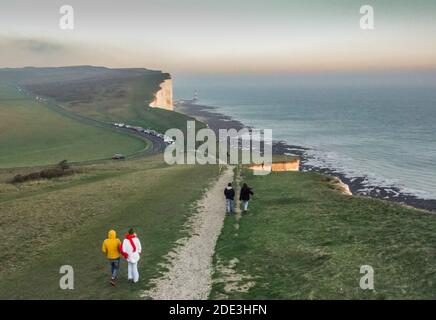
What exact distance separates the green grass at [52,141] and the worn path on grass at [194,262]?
5064 cm

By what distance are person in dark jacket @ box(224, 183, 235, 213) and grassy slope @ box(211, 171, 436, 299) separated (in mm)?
1326

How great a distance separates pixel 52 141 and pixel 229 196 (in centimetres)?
7719

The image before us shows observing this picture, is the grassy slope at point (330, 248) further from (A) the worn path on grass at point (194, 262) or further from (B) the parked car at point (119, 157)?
(B) the parked car at point (119, 157)

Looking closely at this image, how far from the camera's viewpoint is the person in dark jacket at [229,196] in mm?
28784

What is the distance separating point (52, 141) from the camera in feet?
314

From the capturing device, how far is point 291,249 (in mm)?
22078

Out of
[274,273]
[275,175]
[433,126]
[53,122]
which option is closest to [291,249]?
[274,273]

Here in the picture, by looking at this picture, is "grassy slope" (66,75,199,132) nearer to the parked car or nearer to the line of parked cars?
the line of parked cars

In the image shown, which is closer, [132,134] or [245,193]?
[245,193]

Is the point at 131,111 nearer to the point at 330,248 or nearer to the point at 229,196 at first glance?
the point at 229,196
